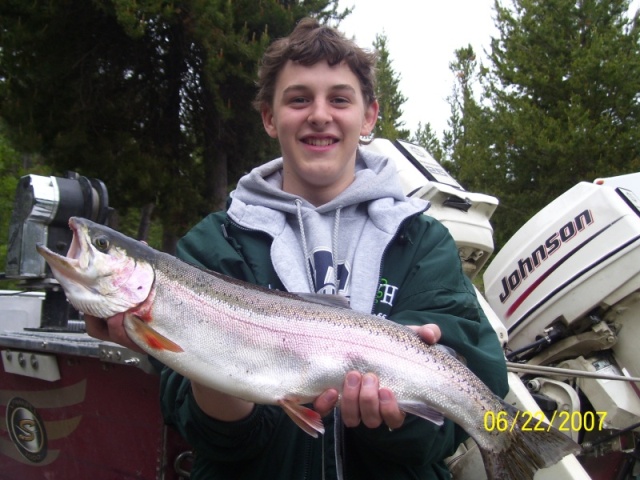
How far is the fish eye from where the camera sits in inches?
79.2

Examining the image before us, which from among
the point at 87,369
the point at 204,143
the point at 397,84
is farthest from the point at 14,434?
the point at 397,84

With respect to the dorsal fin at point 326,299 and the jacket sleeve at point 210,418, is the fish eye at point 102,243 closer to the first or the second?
the jacket sleeve at point 210,418

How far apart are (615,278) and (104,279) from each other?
2.87 m

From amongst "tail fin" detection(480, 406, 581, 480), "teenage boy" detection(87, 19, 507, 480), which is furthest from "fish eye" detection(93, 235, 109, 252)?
"tail fin" detection(480, 406, 581, 480)

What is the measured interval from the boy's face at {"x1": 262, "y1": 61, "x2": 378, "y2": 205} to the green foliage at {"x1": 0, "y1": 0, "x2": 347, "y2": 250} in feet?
27.1

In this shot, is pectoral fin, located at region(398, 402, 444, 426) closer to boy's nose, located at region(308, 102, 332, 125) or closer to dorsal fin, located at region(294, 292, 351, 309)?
dorsal fin, located at region(294, 292, 351, 309)

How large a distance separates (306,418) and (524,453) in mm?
774

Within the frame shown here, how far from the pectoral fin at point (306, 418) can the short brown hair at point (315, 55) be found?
1306 mm

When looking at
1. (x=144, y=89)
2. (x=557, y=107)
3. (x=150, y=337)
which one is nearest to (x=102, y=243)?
(x=150, y=337)

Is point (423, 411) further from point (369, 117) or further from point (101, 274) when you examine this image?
point (369, 117)

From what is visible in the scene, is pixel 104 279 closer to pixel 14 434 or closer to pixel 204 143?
pixel 14 434

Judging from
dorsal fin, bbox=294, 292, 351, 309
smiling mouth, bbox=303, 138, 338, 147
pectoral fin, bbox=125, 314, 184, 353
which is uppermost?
smiling mouth, bbox=303, 138, 338, 147

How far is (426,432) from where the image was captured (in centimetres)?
203

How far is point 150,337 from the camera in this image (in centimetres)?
193
